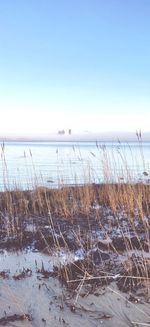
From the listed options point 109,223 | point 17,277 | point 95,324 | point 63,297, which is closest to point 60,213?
point 109,223

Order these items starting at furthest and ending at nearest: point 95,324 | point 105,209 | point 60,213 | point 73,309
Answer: point 105,209 < point 60,213 < point 73,309 < point 95,324

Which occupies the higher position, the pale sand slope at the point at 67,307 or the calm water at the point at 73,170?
the calm water at the point at 73,170

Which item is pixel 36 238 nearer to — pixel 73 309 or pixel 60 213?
pixel 60 213

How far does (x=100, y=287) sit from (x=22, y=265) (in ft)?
4.10

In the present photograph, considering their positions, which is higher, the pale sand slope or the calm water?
the calm water

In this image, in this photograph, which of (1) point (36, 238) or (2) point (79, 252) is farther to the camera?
(1) point (36, 238)

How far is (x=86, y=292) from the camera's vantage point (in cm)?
390

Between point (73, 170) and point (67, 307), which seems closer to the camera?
point (67, 307)

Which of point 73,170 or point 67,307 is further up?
point 73,170

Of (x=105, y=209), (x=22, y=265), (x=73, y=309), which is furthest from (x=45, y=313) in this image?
(x=105, y=209)

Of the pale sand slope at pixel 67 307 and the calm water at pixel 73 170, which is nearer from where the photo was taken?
the pale sand slope at pixel 67 307

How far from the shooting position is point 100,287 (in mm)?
4031

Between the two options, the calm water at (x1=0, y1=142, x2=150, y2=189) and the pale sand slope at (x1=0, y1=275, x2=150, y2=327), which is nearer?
the pale sand slope at (x1=0, y1=275, x2=150, y2=327)

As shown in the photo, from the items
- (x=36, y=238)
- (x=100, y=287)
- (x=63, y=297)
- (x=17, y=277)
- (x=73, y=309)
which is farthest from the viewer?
(x=36, y=238)
